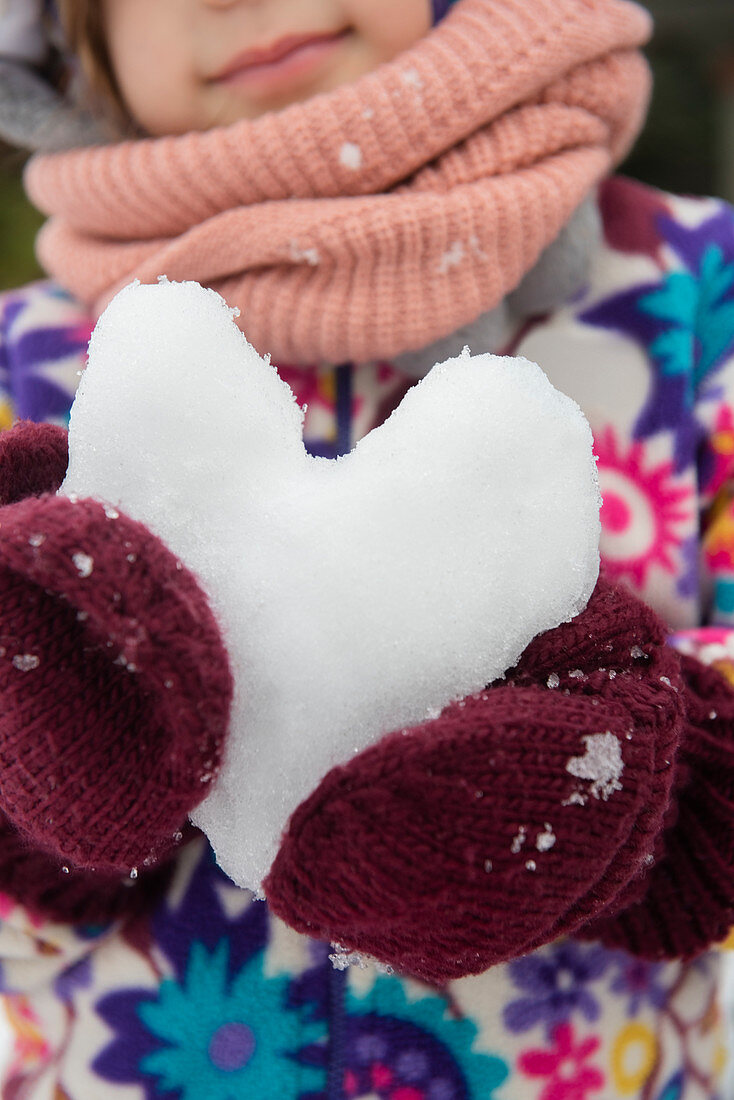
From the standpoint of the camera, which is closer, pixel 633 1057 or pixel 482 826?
pixel 482 826

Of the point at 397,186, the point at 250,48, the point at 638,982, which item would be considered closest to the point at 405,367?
the point at 397,186

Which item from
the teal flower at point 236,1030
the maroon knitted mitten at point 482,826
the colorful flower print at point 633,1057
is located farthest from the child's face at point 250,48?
the colorful flower print at point 633,1057

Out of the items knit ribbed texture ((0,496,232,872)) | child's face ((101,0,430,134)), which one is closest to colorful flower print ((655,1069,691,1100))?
knit ribbed texture ((0,496,232,872))

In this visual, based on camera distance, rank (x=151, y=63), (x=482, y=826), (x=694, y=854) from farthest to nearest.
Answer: (x=151, y=63) < (x=694, y=854) < (x=482, y=826)

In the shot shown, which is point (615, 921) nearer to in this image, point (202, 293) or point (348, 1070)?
point (348, 1070)

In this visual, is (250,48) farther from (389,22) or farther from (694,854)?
(694,854)

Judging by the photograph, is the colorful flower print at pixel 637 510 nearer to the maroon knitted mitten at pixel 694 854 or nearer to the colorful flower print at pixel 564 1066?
the maroon knitted mitten at pixel 694 854
